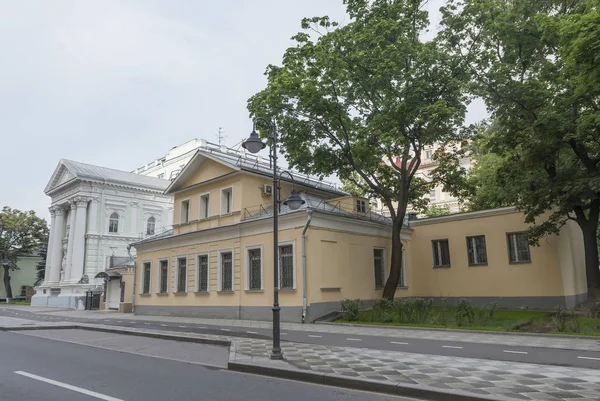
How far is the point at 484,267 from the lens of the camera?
23641mm

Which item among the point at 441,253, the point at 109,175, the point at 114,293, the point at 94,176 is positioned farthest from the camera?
the point at 109,175

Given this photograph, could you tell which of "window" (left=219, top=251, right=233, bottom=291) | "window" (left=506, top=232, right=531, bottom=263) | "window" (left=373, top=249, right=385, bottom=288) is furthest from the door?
"window" (left=506, top=232, right=531, bottom=263)

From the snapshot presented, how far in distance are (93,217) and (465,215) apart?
37802 millimetres

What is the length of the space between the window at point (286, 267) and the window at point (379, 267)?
5.58 metres

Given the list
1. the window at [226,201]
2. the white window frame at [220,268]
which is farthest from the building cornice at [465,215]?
the white window frame at [220,268]

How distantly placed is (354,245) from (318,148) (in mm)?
5445

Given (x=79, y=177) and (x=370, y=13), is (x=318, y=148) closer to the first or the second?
(x=370, y=13)

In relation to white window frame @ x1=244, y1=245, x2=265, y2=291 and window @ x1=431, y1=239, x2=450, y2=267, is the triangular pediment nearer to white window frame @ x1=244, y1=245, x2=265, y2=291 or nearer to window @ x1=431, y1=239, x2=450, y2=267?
white window frame @ x1=244, y1=245, x2=265, y2=291

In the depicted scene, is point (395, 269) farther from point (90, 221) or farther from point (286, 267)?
point (90, 221)

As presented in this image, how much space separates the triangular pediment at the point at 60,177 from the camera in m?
47.8

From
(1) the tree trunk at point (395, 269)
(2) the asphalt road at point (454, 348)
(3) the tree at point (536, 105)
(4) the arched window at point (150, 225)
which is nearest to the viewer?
(2) the asphalt road at point (454, 348)

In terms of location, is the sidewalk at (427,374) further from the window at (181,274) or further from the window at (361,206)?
the window at (181,274)

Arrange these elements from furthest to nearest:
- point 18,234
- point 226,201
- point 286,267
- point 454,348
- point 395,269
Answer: point 18,234, point 226,201, point 395,269, point 286,267, point 454,348

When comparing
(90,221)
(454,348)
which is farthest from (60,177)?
(454,348)
